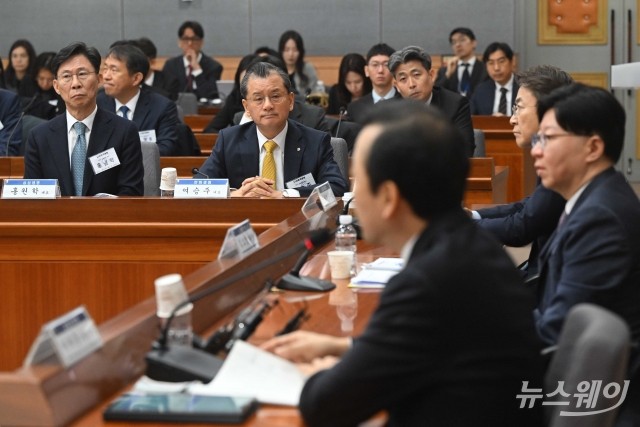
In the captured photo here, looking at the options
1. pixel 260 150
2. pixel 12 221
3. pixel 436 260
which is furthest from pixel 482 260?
pixel 260 150

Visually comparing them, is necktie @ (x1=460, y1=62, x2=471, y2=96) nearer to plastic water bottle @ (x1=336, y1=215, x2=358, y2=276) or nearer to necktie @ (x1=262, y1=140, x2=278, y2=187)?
necktie @ (x1=262, y1=140, x2=278, y2=187)

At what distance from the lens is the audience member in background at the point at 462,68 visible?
30.1ft

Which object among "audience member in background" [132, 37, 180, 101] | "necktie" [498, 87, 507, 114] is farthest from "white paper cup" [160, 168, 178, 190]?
"necktie" [498, 87, 507, 114]

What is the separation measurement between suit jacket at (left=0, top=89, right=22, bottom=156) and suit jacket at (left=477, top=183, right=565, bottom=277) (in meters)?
3.79

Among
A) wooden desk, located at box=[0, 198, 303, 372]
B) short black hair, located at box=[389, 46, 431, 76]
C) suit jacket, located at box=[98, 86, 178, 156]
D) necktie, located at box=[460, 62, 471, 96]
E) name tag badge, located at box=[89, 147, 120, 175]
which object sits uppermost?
short black hair, located at box=[389, 46, 431, 76]

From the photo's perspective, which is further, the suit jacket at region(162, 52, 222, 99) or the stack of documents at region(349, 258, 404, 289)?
the suit jacket at region(162, 52, 222, 99)

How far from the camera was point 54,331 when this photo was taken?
1.74m

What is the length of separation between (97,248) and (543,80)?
1612 mm

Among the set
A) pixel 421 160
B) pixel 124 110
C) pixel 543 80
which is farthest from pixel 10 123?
pixel 421 160

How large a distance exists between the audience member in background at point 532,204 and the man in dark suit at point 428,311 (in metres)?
1.55

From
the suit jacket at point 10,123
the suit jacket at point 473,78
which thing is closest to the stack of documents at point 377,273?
the suit jacket at point 10,123

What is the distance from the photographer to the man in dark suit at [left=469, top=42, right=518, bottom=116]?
835cm

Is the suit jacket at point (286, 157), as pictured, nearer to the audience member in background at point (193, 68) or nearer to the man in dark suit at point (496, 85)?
the man in dark suit at point (496, 85)

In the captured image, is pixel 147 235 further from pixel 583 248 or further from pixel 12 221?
pixel 583 248
